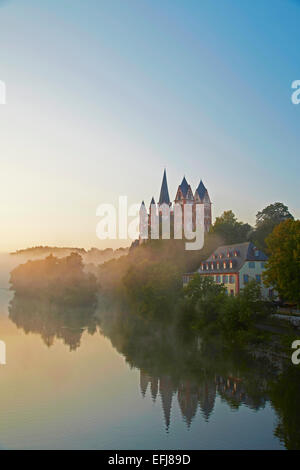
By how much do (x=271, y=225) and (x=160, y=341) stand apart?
38.5 meters

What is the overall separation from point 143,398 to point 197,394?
334 centimetres

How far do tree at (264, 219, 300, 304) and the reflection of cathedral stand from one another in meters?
12.5

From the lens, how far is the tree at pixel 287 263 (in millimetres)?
38812

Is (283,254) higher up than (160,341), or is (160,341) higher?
(283,254)

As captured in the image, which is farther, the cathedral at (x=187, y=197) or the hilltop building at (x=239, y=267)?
the cathedral at (x=187, y=197)

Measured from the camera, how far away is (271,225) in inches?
2977

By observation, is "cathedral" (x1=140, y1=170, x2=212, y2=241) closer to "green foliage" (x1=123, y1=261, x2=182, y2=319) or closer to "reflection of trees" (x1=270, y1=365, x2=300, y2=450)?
"green foliage" (x1=123, y1=261, x2=182, y2=319)

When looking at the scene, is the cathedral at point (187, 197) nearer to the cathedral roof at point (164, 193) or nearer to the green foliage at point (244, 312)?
the cathedral roof at point (164, 193)

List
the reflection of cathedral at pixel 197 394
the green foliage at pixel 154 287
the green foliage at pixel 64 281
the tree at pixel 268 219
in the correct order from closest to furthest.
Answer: the reflection of cathedral at pixel 197 394 < the green foliage at pixel 154 287 < the tree at pixel 268 219 < the green foliage at pixel 64 281

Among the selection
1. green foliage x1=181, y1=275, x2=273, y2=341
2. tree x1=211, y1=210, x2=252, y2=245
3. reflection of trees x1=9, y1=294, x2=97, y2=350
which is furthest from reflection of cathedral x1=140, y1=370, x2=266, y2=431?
tree x1=211, y1=210, x2=252, y2=245

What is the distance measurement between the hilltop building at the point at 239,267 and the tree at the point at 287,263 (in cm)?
1245

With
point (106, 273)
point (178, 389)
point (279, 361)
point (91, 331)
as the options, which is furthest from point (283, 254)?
point (106, 273)

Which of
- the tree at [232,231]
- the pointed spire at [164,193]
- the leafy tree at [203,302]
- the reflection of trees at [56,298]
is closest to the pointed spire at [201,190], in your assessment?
the pointed spire at [164,193]

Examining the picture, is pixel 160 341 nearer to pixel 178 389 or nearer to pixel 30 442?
pixel 178 389
